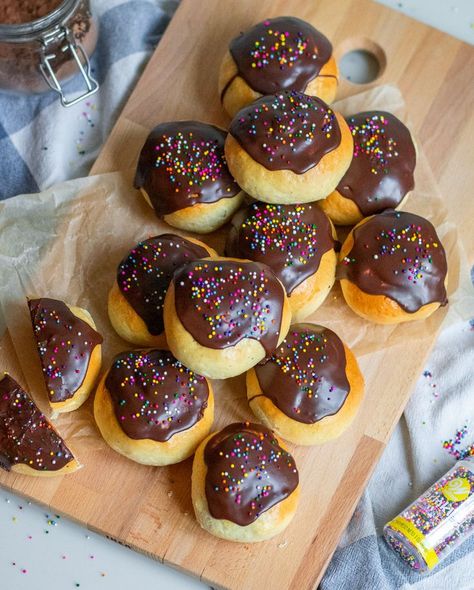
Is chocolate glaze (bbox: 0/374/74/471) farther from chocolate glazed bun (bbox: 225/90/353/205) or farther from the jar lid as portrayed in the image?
the jar lid

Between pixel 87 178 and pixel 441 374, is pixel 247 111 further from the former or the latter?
pixel 441 374

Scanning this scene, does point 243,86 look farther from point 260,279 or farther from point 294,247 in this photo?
point 260,279

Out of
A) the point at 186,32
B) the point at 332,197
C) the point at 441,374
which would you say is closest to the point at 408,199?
the point at 332,197

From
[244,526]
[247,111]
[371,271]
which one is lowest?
[244,526]

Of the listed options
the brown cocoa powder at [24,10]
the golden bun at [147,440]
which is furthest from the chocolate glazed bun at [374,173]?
the brown cocoa powder at [24,10]

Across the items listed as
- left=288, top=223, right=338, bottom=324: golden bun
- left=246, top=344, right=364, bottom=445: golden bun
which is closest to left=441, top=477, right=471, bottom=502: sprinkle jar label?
left=246, top=344, right=364, bottom=445: golden bun

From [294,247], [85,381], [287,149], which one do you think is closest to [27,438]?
[85,381]
